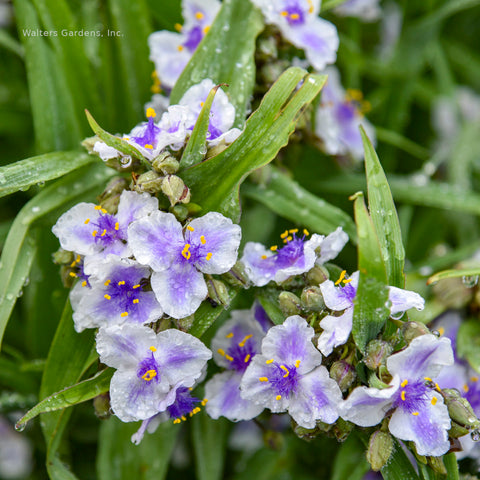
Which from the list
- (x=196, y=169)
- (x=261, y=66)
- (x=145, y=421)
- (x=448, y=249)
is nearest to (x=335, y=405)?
(x=145, y=421)

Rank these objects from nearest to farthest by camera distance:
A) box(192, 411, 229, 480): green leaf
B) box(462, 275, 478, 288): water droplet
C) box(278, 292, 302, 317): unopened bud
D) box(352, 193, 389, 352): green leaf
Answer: box(352, 193, 389, 352): green leaf, box(278, 292, 302, 317): unopened bud, box(462, 275, 478, 288): water droplet, box(192, 411, 229, 480): green leaf

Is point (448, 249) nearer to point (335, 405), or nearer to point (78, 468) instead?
point (335, 405)

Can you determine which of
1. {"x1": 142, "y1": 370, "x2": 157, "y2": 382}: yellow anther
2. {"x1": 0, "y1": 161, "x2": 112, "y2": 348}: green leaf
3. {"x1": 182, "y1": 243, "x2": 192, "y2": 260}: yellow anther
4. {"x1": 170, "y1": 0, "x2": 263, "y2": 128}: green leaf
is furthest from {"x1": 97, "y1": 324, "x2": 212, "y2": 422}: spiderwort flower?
{"x1": 170, "y1": 0, "x2": 263, "y2": 128}: green leaf

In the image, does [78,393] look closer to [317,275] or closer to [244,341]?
[244,341]

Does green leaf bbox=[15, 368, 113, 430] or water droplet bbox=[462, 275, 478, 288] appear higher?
green leaf bbox=[15, 368, 113, 430]

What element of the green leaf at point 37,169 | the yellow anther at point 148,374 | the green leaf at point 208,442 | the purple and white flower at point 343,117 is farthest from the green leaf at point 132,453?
the purple and white flower at point 343,117

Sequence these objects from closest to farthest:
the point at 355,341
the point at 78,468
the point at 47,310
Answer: the point at 355,341
the point at 47,310
the point at 78,468

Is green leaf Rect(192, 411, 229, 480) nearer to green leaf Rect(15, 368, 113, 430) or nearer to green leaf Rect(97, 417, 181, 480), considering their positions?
green leaf Rect(97, 417, 181, 480)
